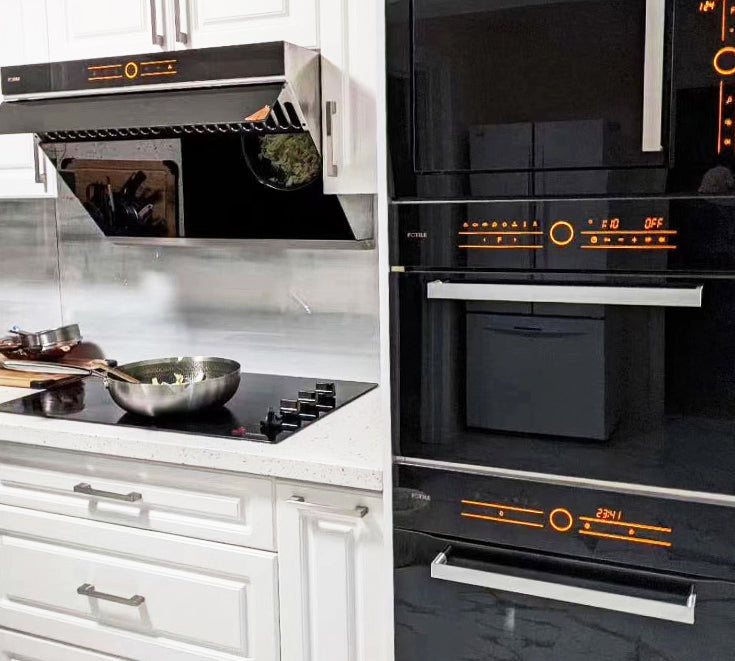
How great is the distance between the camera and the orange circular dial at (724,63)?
1.30 m

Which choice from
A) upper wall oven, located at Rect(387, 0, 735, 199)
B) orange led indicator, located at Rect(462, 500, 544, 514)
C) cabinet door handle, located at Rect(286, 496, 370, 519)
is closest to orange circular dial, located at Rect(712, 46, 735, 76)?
upper wall oven, located at Rect(387, 0, 735, 199)

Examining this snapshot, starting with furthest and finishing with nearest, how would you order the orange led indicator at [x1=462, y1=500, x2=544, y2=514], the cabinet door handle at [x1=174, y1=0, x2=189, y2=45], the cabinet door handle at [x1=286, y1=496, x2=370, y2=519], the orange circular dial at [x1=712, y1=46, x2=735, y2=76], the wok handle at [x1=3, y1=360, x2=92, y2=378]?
1. the wok handle at [x1=3, y1=360, x2=92, y2=378]
2. the cabinet door handle at [x1=174, y1=0, x2=189, y2=45]
3. the cabinet door handle at [x1=286, y1=496, x2=370, y2=519]
4. the orange led indicator at [x1=462, y1=500, x2=544, y2=514]
5. the orange circular dial at [x1=712, y1=46, x2=735, y2=76]

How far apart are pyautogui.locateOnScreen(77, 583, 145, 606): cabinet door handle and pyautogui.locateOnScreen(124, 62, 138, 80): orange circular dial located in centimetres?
113

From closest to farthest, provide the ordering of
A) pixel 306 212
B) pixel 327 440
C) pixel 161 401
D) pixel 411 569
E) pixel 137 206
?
1. pixel 411 569
2. pixel 327 440
3. pixel 161 401
4. pixel 306 212
5. pixel 137 206

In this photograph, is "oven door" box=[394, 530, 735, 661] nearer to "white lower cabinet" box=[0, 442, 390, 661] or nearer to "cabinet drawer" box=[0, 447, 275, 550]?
"white lower cabinet" box=[0, 442, 390, 661]

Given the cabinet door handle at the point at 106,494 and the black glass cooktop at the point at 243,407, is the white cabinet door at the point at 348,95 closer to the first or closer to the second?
the black glass cooktop at the point at 243,407

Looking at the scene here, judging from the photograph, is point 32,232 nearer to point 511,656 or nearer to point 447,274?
point 447,274

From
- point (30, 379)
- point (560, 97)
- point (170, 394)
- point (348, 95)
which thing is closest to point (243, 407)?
point (170, 394)

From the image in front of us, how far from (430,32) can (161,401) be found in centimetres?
99

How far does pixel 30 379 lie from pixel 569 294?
1584mm

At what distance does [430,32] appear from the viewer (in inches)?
58.1

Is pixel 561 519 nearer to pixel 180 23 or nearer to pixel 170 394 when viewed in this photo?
pixel 170 394

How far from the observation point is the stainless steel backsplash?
7.83 ft

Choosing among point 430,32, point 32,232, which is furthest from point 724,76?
point 32,232
